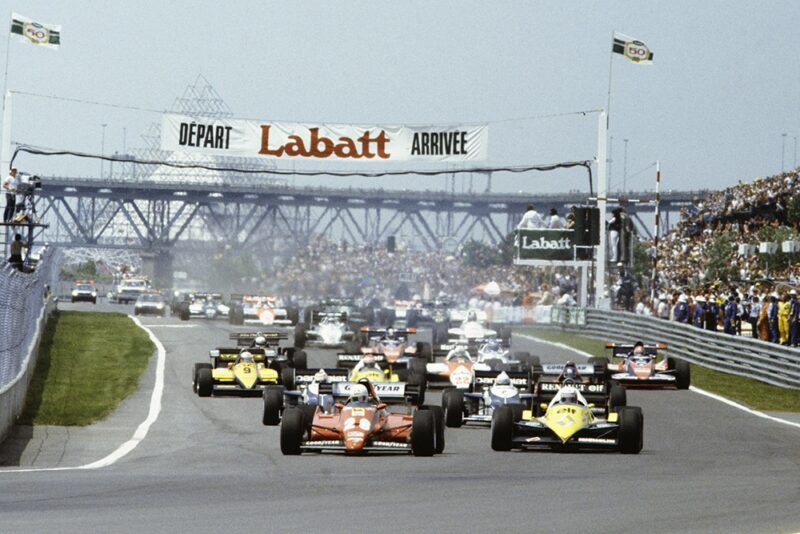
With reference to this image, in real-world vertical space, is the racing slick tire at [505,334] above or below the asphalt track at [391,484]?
Result: above

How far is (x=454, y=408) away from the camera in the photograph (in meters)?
21.9

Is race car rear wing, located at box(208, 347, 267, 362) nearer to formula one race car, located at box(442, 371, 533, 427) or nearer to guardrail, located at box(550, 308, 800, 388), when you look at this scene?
formula one race car, located at box(442, 371, 533, 427)

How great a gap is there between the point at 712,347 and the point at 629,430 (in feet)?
59.4

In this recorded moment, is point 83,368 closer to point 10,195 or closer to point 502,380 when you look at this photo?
point 10,195

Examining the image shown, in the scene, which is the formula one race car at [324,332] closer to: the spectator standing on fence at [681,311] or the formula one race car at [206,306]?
the spectator standing on fence at [681,311]

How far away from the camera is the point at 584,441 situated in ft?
59.9

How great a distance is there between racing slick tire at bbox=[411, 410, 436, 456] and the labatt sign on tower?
25.8 m

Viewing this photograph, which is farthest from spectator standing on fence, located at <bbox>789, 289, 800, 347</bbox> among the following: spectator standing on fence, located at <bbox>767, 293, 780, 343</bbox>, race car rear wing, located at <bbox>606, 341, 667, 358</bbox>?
race car rear wing, located at <bbox>606, 341, 667, 358</bbox>

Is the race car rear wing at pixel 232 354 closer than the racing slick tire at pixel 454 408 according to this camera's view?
No

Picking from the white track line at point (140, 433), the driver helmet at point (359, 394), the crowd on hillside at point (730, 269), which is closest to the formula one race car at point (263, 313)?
the crowd on hillside at point (730, 269)

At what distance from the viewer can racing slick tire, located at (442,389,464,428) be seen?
2183 centimetres

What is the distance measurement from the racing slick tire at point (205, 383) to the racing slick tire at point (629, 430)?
10733 mm

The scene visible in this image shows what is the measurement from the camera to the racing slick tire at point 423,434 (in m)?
17.5

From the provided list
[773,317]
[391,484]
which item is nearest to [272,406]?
[391,484]
